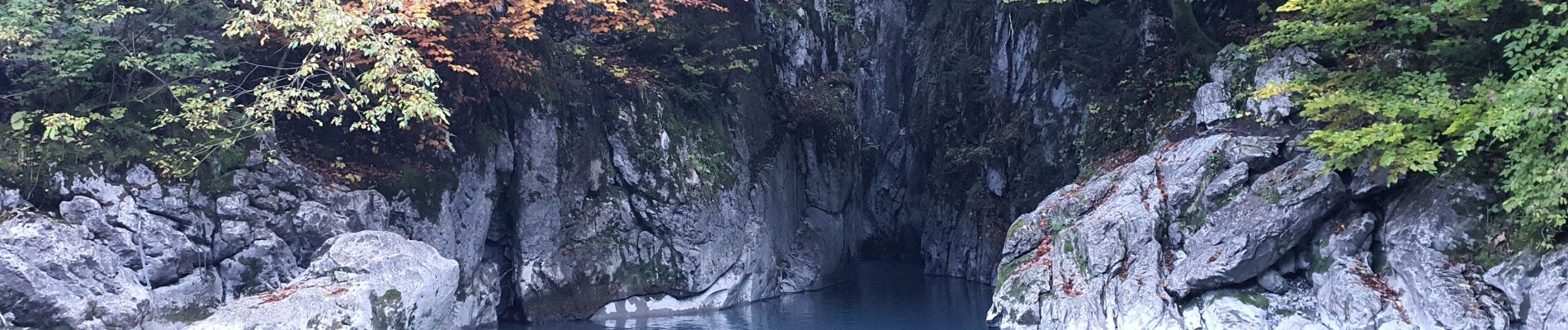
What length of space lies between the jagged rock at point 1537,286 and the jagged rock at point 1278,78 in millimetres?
3203

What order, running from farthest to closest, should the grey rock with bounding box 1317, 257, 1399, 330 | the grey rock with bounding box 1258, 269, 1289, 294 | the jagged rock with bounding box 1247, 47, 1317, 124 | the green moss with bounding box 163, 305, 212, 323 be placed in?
1. the jagged rock with bounding box 1247, 47, 1317, 124
2. the grey rock with bounding box 1258, 269, 1289, 294
3. the green moss with bounding box 163, 305, 212, 323
4. the grey rock with bounding box 1317, 257, 1399, 330

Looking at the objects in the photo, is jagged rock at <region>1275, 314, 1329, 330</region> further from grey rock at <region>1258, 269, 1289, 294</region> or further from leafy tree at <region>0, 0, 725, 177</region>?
leafy tree at <region>0, 0, 725, 177</region>

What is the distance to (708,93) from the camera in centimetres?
1945

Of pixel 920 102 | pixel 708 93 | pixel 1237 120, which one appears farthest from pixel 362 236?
pixel 920 102

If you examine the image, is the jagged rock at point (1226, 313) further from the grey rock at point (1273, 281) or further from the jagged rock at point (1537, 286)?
the jagged rock at point (1537, 286)

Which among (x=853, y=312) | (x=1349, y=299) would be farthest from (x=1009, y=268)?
(x=853, y=312)

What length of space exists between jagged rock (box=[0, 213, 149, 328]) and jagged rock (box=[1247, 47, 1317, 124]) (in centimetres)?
1334

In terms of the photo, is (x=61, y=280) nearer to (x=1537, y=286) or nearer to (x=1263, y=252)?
(x=1263, y=252)

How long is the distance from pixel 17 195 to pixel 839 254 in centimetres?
1677

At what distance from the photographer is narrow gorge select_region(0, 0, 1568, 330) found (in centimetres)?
1061

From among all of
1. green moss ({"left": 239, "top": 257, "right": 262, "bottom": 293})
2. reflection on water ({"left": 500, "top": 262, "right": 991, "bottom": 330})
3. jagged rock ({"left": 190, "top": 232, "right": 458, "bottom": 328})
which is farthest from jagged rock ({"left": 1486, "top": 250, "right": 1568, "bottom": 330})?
green moss ({"left": 239, "top": 257, "right": 262, "bottom": 293})

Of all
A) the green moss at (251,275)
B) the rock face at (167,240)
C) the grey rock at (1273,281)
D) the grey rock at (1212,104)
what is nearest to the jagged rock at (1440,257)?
the grey rock at (1273,281)

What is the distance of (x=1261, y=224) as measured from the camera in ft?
38.2

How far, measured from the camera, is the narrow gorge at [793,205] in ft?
34.8
